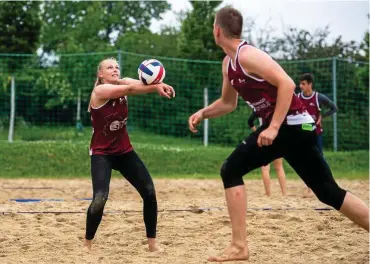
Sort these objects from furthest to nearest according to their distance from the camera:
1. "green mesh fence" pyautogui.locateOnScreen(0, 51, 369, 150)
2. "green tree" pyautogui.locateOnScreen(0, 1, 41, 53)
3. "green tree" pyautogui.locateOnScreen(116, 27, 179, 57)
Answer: "green tree" pyautogui.locateOnScreen(116, 27, 179, 57) → "green tree" pyautogui.locateOnScreen(0, 1, 41, 53) → "green mesh fence" pyautogui.locateOnScreen(0, 51, 369, 150)

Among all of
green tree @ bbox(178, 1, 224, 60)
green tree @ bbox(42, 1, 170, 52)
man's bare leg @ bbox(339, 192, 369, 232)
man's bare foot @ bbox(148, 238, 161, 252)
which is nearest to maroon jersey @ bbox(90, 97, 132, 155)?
man's bare foot @ bbox(148, 238, 161, 252)

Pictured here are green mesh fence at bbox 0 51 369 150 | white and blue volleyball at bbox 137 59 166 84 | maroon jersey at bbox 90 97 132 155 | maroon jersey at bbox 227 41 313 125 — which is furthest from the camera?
green mesh fence at bbox 0 51 369 150

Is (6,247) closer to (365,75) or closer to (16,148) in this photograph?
(16,148)

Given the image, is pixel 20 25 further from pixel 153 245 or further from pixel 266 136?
pixel 266 136

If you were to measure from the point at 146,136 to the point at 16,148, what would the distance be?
12.5ft

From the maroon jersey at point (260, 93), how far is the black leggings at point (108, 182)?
4.15 feet

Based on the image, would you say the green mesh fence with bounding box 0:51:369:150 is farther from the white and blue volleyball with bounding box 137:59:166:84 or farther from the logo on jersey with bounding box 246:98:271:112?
the logo on jersey with bounding box 246:98:271:112

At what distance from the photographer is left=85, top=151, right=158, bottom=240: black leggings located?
16.9 feet

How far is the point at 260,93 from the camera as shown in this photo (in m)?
4.39

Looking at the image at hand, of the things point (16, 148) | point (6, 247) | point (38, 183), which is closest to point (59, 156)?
point (16, 148)

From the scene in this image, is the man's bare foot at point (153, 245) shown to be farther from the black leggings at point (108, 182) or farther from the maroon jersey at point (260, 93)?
the maroon jersey at point (260, 93)

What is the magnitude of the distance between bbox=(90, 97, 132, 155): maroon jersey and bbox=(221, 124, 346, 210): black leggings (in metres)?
1.21

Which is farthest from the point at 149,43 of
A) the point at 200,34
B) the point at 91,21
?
the point at 200,34

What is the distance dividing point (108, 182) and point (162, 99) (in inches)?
493
